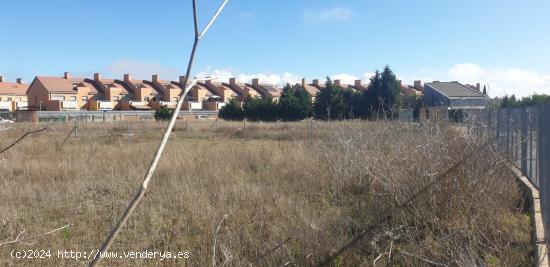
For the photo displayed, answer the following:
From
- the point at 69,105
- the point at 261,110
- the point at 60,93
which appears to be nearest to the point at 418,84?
the point at 261,110

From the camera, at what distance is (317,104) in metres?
44.0

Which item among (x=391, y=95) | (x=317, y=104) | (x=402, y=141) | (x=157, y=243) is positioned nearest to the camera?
(x=157, y=243)

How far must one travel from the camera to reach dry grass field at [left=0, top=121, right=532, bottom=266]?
3.72 m

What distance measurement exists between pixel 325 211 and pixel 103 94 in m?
66.8

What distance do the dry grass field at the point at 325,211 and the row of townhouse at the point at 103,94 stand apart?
164 ft

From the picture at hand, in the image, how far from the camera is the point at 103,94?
66.1 meters

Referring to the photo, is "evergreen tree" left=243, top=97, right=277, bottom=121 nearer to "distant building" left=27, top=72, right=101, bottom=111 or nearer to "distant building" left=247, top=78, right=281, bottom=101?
"distant building" left=27, top=72, right=101, bottom=111

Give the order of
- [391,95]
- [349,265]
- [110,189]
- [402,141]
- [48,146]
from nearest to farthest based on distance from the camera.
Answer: [349,265] → [402,141] → [110,189] → [48,146] → [391,95]

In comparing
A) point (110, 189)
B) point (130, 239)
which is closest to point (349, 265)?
point (130, 239)

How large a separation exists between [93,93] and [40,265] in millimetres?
66631

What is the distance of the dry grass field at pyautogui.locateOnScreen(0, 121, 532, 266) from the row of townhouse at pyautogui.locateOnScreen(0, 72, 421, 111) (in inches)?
1965

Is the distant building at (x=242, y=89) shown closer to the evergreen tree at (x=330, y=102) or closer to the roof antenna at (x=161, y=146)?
the evergreen tree at (x=330, y=102)

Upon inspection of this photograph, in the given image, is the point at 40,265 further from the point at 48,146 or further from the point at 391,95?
the point at 391,95

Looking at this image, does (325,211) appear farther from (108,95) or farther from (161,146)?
(108,95)
